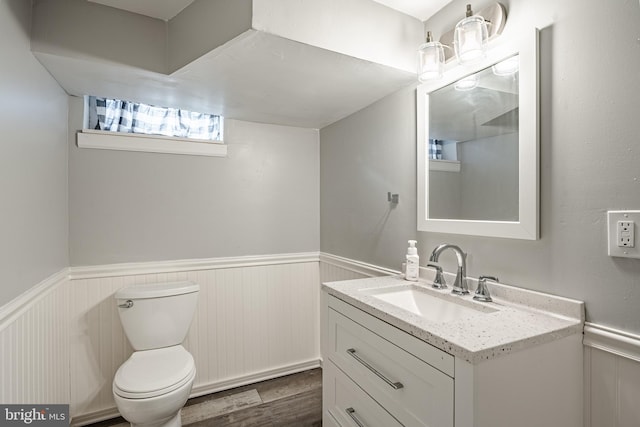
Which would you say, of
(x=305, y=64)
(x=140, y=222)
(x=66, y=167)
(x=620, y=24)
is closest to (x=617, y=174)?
(x=620, y=24)

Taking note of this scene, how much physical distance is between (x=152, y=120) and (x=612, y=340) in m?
2.55

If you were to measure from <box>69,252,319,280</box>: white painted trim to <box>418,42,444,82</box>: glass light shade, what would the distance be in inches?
63.9

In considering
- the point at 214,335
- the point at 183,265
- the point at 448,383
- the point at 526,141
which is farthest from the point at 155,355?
the point at 526,141

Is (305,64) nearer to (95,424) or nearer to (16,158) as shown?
(16,158)

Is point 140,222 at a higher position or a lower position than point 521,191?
lower

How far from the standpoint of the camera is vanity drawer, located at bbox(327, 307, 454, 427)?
915mm

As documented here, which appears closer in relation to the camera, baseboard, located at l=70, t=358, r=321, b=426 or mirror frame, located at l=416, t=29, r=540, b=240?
mirror frame, located at l=416, t=29, r=540, b=240

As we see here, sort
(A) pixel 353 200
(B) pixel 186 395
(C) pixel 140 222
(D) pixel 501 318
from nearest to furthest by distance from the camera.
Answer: (D) pixel 501 318 → (B) pixel 186 395 → (C) pixel 140 222 → (A) pixel 353 200

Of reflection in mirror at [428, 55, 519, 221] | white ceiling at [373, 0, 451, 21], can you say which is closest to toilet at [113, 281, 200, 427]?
reflection in mirror at [428, 55, 519, 221]

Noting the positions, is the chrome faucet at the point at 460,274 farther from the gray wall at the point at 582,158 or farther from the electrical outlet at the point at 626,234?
the electrical outlet at the point at 626,234

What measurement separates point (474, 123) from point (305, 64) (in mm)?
812

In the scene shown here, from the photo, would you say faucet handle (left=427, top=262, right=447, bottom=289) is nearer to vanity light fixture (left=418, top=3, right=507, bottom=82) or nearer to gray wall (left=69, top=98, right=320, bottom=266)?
vanity light fixture (left=418, top=3, right=507, bottom=82)

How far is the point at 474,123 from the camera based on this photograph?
55.6 inches

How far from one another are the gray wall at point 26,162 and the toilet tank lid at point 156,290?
36cm
